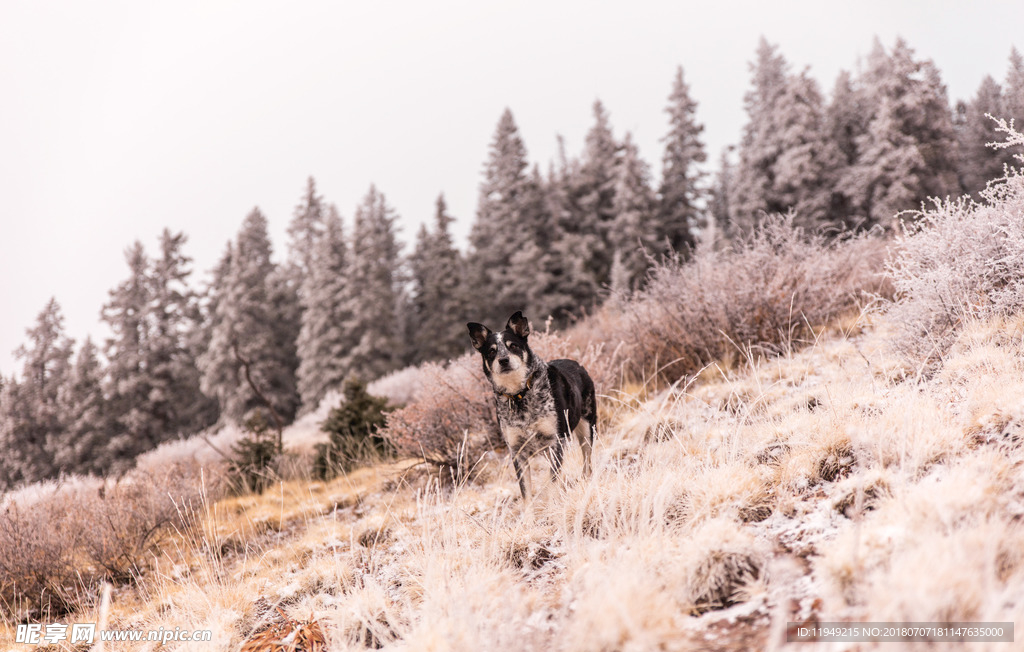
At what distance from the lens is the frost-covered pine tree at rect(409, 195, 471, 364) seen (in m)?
24.3

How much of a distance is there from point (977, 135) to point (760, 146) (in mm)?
11159

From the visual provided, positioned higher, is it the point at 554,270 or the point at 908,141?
the point at 908,141

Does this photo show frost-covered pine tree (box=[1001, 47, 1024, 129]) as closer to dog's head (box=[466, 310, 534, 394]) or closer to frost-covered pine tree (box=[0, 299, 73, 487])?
dog's head (box=[466, 310, 534, 394])

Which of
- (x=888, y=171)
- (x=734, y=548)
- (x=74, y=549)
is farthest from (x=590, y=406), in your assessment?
(x=888, y=171)

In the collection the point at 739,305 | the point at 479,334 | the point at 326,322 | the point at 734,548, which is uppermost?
the point at 326,322

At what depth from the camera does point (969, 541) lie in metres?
1.87

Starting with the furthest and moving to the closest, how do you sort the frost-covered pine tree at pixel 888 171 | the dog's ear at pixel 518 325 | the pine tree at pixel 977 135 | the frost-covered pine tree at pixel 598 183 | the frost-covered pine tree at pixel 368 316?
the frost-covered pine tree at pixel 598 183
the pine tree at pixel 977 135
the frost-covered pine tree at pixel 368 316
the frost-covered pine tree at pixel 888 171
the dog's ear at pixel 518 325

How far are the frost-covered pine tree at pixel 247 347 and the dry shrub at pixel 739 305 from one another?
2219cm

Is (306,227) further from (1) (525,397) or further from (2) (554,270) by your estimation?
(1) (525,397)

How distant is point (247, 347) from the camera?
81.7 feet

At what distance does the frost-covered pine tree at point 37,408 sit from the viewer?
2103 centimetres

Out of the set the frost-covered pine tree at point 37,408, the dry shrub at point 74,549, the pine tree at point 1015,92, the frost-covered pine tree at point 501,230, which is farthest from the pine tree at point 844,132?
the frost-covered pine tree at point 37,408

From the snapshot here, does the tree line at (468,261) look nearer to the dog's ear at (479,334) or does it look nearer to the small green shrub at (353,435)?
the small green shrub at (353,435)

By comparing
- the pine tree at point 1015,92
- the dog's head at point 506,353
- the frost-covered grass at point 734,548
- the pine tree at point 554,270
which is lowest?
the frost-covered grass at point 734,548
